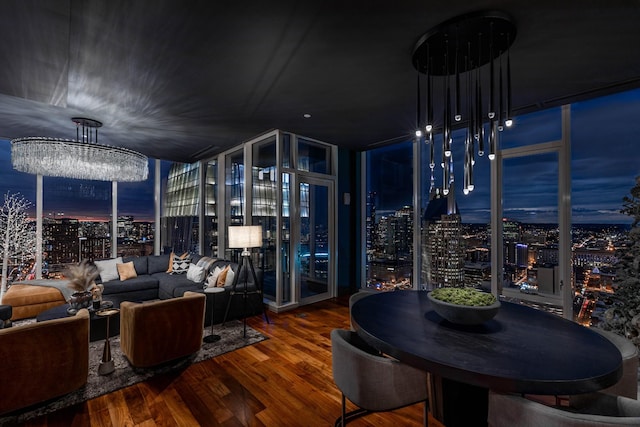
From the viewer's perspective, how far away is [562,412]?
1.02 meters

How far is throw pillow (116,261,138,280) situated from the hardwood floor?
123 inches

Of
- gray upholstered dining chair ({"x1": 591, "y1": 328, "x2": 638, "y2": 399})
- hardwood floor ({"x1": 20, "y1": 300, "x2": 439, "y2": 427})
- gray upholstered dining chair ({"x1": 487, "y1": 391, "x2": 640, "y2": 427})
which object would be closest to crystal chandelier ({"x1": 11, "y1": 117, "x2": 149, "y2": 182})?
hardwood floor ({"x1": 20, "y1": 300, "x2": 439, "y2": 427})

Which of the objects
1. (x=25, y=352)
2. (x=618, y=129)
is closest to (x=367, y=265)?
(x=618, y=129)

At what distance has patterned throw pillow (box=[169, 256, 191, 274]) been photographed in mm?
5371

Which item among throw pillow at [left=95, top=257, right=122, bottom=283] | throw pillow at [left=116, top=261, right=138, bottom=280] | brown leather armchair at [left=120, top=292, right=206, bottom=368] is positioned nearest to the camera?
brown leather armchair at [left=120, top=292, right=206, bottom=368]

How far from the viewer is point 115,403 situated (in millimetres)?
2225

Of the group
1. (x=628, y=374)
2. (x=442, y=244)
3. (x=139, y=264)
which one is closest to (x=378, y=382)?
(x=628, y=374)

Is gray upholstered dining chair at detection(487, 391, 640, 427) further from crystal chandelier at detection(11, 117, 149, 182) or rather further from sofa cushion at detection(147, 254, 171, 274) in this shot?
sofa cushion at detection(147, 254, 171, 274)

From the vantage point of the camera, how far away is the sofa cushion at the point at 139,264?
5348mm

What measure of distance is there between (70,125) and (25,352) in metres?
3.41

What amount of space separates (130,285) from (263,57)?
4320 millimetres

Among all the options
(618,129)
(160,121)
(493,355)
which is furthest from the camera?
(160,121)

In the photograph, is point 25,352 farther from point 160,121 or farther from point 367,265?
point 367,265

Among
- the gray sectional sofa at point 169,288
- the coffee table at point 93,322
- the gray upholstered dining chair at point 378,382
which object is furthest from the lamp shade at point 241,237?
the gray upholstered dining chair at point 378,382
